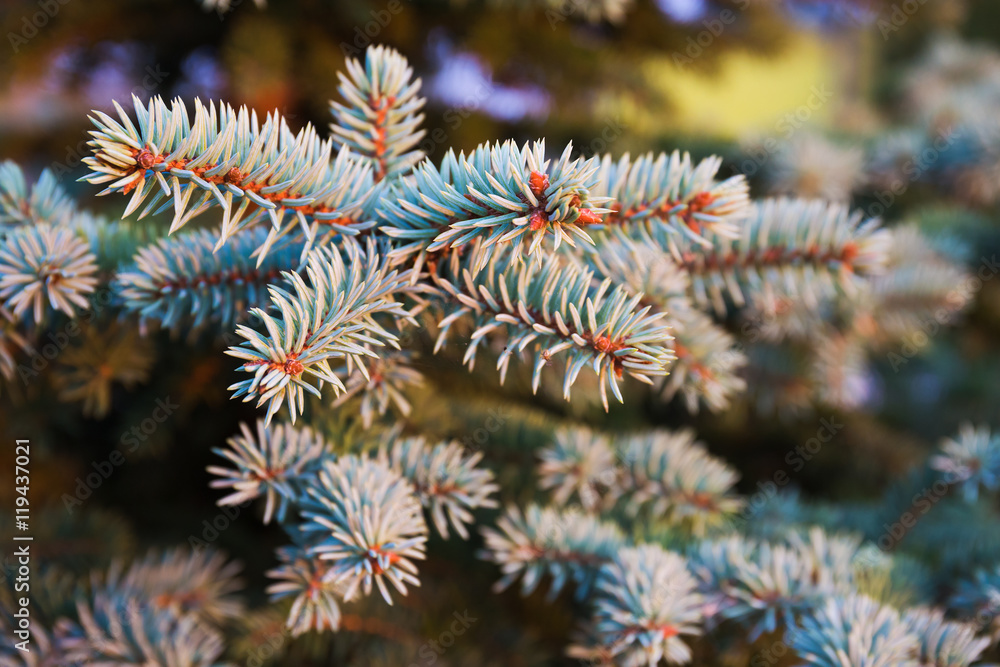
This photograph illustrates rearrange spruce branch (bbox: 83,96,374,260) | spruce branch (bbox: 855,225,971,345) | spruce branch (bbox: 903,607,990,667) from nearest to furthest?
spruce branch (bbox: 83,96,374,260)
spruce branch (bbox: 903,607,990,667)
spruce branch (bbox: 855,225,971,345)

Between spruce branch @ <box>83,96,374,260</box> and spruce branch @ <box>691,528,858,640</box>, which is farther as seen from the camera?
spruce branch @ <box>691,528,858,640</box>

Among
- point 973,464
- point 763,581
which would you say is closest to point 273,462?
point 763,581

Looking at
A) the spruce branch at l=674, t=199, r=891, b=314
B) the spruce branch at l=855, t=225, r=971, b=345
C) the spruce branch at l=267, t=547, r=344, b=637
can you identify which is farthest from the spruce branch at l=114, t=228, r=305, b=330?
the spruce branch at l=855, t=225, r=971, b=345

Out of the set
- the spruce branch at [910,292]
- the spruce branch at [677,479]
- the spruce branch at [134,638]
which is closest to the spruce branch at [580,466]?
the spruce branch at [677,479]

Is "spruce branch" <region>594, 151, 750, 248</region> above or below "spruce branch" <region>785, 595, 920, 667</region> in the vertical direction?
above

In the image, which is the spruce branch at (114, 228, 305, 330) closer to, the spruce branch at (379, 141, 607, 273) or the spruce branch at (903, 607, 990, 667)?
the spruce branch at (379, 141, 607, 273)
